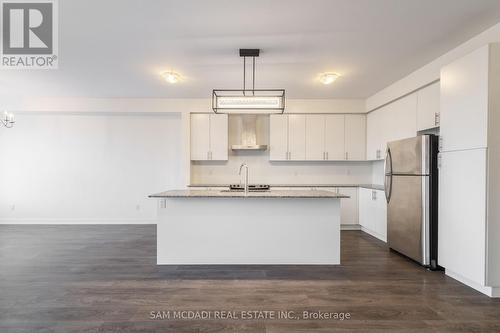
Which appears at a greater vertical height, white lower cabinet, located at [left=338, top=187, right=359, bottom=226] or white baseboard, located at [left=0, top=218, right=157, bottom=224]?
white lower cabinet, located at [left=338, top=187, right=359, bottom=226]

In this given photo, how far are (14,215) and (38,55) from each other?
4258mm

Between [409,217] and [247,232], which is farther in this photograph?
[409,217]

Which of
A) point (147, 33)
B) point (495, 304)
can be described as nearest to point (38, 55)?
point (147, 33)

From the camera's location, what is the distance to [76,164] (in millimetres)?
5914

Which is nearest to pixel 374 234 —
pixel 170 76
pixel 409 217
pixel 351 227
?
pixel 351 227

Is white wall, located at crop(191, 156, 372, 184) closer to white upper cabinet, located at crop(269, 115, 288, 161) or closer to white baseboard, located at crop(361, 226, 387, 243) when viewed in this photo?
white upper cabinet, located at crop(269, 115, 288, 161)

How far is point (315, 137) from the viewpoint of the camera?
18.4 ft

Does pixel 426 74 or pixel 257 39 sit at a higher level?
pixel 257 39

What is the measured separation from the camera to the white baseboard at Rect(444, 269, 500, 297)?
247 centimetres

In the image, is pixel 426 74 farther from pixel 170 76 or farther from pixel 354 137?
pixel 170 76

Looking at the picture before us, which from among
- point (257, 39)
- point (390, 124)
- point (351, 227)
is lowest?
point (351, 227)

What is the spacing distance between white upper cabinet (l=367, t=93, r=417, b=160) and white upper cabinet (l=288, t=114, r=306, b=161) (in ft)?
4.46

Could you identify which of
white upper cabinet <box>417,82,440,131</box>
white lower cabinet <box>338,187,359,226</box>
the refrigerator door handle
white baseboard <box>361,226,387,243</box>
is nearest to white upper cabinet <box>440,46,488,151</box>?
white upper cabinet <box>417,82,440,131</box>

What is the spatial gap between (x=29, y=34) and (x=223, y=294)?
3.49 meters
